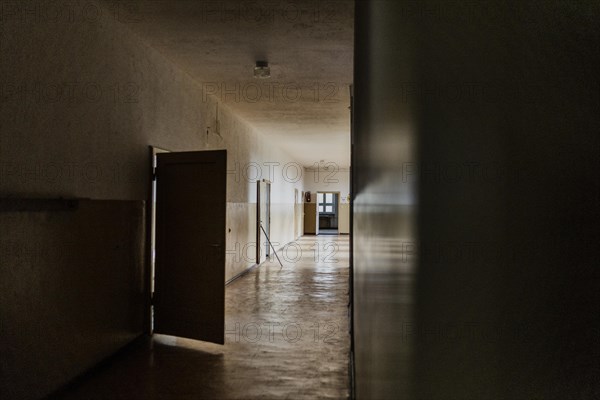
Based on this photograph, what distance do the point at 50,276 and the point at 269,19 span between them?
271 centimetres

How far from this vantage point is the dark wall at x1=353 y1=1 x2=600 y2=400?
0.38 feet

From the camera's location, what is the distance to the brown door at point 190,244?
4277 millimetres

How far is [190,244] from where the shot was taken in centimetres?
441

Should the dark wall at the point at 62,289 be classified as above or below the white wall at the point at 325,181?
below

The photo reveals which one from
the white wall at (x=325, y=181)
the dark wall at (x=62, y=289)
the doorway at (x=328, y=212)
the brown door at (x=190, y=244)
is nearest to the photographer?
the dark wall at (x=62, y=289)

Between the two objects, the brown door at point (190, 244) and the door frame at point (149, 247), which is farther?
the door frame at point (149, 247)

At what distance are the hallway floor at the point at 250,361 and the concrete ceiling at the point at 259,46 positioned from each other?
300 cm

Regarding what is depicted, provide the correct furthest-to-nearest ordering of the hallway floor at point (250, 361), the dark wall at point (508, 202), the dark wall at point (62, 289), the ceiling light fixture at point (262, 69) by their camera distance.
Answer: the ceiling light fixture at point (262, 69), the hallway floor at point (250, 361), the dark wall at point (62, 289), the dark wall at point (508, 202)

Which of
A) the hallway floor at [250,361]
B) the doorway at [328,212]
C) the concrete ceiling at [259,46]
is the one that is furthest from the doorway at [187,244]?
the doorway at [328,212]

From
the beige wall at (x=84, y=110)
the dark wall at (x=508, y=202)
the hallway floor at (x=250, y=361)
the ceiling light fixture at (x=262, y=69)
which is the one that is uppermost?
the ceiling light fixture at (x=262, y=69)

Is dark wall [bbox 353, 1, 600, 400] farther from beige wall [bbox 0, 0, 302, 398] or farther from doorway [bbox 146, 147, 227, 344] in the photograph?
doorway [bbox 146, 147, 227, 344]

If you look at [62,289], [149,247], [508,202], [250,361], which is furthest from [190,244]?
[508,202]

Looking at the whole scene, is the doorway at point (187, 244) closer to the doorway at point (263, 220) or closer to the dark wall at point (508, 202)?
the dark wall at point (508, 202)

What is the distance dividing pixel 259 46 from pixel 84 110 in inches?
74.6
